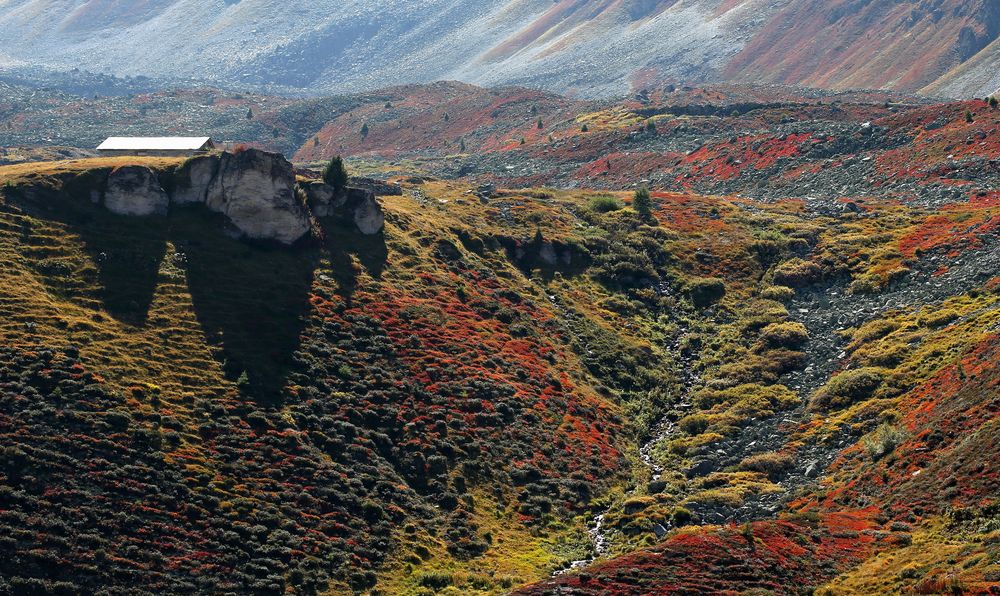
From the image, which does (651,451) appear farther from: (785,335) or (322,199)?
(322,199)

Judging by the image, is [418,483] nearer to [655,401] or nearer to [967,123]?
[655,401]

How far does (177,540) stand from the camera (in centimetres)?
4578

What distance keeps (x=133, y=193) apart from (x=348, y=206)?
17.6m

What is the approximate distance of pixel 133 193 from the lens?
71.8 metres

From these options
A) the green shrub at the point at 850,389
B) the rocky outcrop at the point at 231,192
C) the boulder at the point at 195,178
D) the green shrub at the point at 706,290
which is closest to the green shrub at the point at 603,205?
the green shrub at the point at 706,290

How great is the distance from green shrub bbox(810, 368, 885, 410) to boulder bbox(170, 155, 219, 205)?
44985 millimetres

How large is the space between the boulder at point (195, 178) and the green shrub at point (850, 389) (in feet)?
148

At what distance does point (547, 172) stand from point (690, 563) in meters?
121

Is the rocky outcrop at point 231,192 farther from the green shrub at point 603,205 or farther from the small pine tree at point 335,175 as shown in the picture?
the green shrub at point 603,205

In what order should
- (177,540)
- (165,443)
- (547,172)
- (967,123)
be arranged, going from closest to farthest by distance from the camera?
(177,540) < (165,443) < (967,123) < (547,172)

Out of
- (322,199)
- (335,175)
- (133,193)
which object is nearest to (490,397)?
(322,199)

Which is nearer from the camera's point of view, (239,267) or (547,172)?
(239,267)

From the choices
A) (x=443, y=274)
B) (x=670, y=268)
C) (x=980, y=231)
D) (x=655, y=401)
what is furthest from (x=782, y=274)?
(x=443, y=274)

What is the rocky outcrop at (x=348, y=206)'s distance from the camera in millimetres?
81500
